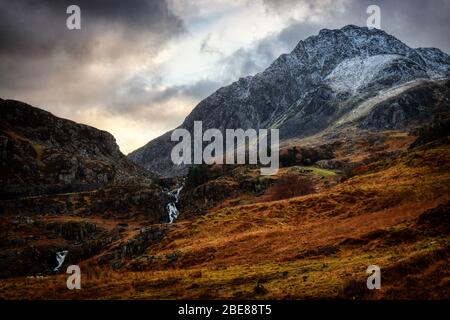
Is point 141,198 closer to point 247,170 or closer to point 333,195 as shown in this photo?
point 247,170

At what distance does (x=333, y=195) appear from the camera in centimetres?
7875

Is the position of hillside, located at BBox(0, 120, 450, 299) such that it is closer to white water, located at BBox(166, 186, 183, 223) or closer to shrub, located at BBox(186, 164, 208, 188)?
white water, located at BBox(166, 186, 183, 223)

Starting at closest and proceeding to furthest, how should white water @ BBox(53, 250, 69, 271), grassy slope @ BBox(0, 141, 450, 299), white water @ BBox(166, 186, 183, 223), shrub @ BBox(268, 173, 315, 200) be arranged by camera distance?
grassy slope @ BBox(0, 141, 450, 299)
white water @ BBox(53, 250, 69, 271)
shrub @ BBox(268, 173, 315, 200)
white water @ BBox(166, 186, 183, 223)

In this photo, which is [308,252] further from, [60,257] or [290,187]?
[290,187]

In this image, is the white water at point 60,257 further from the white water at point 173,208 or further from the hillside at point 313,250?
the white water at point 173,208

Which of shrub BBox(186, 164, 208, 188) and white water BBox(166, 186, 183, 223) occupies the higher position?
shrub BBox(186, 164, 208, 188)

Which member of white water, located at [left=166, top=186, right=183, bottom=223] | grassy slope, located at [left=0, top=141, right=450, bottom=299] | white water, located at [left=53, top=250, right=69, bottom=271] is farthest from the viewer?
white water, located at [left=166, top=186, right=183, bottom=223]

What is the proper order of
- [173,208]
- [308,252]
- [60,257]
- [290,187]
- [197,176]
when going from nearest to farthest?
[308,252]
[60,257]
[290,187]
[173,208]
[197,176]

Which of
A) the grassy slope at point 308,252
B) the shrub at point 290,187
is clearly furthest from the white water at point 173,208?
the grassy slope at point 308,252

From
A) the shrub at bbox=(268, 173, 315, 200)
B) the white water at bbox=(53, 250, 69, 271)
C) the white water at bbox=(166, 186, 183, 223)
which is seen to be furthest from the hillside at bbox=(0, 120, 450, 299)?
the white water at bbox=(166, 186, 183, 223)

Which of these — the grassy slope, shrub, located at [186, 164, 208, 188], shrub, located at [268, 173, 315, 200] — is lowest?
the grassy slope

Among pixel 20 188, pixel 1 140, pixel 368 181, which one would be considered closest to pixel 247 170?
pixel 368 181

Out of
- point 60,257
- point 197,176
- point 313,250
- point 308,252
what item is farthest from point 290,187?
point 308,252
